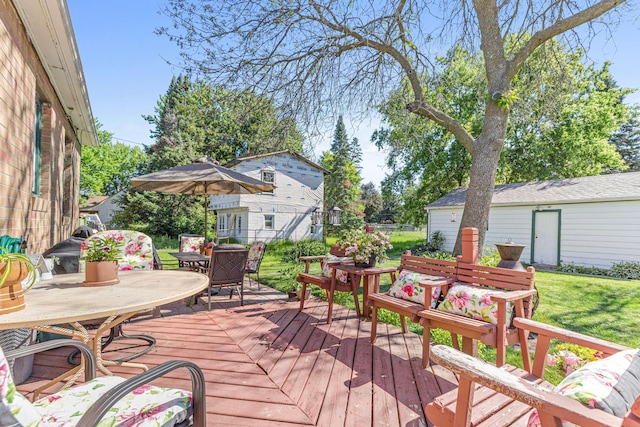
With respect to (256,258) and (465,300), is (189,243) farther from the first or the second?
(465,300)

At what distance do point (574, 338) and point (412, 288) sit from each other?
170 centimetres

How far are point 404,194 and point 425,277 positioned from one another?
16538 millimetres

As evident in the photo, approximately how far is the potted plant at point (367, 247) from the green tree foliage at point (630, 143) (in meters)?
35.9

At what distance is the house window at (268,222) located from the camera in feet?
58.7

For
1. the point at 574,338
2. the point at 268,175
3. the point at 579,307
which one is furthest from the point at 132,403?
the point at 268,175

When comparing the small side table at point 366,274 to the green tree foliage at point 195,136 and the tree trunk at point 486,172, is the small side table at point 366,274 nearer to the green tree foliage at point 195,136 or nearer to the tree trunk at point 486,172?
the tree trunk at point 486,172

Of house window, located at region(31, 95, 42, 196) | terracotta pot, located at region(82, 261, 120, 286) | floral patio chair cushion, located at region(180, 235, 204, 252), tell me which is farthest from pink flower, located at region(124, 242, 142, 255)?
floral patio chair cushion, located at region(180, 235, 204, 252)

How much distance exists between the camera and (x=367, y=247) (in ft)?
13.0

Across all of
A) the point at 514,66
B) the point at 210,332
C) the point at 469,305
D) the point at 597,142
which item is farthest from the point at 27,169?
the point at 597,142

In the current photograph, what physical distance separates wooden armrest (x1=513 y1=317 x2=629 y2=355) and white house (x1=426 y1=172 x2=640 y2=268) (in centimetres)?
1063

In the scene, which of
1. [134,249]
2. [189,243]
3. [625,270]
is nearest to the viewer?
[134,249]

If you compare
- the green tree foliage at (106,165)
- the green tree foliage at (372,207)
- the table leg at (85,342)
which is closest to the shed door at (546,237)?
the table leg at (85,342)

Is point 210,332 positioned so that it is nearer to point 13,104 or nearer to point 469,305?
point 469,305

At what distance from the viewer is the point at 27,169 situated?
366cm
